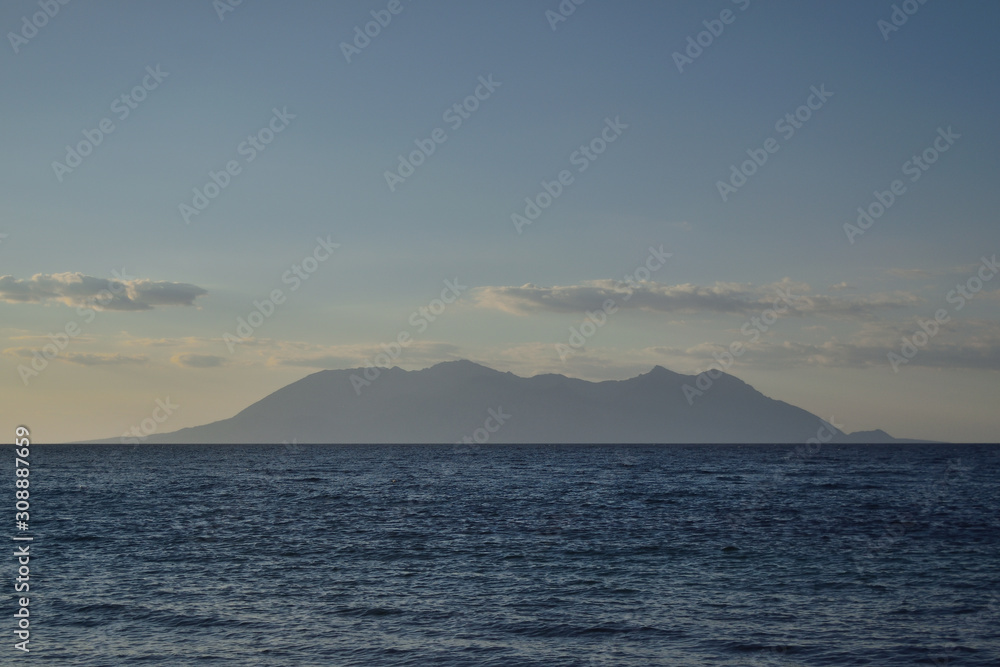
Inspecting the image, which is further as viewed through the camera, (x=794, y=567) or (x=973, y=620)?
(x=794, y=567)

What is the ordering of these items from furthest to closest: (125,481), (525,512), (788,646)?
(125,481)
(525,512)
(788,646)

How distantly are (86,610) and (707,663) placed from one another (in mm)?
20751

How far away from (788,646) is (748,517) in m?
29.2

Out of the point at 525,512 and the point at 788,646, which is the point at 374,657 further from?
the point at 525,512

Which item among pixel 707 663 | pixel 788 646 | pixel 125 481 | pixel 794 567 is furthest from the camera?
pixel 125 481

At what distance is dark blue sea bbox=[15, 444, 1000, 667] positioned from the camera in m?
21.1

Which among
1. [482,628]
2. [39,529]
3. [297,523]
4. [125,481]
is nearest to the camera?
[482,628]

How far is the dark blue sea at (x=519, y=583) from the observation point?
21094mm

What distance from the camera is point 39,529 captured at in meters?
44.2

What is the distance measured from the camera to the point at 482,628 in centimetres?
2309

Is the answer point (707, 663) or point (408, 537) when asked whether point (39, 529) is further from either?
point (707, 663)

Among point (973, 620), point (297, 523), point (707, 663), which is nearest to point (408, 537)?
point (297, 523)

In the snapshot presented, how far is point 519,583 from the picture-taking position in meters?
29.2

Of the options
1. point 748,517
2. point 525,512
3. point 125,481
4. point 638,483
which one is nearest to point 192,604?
point 525,512
